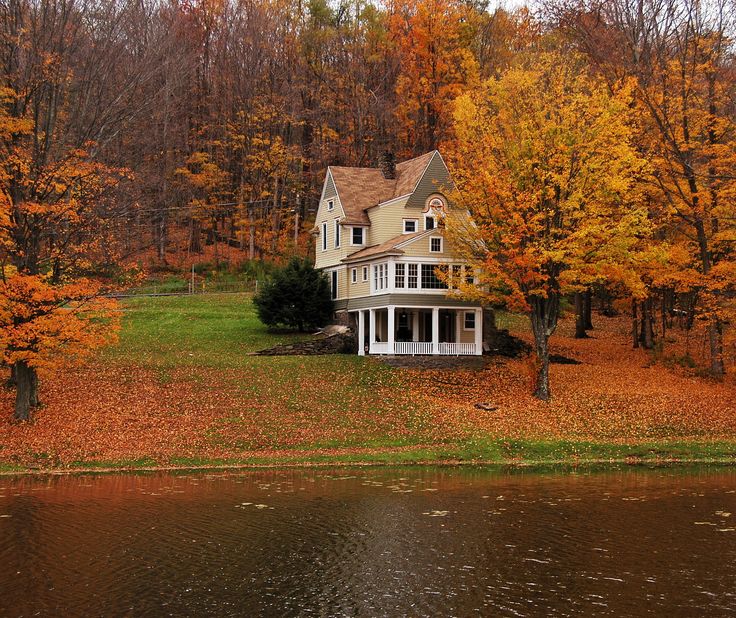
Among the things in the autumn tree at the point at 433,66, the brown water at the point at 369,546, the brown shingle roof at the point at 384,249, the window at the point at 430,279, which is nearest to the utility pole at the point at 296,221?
the autumn tree at the point at 433,66

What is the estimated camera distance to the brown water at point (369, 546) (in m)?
13.5

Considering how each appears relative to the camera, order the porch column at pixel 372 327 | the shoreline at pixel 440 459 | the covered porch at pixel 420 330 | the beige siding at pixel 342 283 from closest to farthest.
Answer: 1. the shoreline at pixel 440 459
2. the covered porch at pixel 420 330
3. the porch column at pixel 372 327
4. the beige siding at pixel 342 283

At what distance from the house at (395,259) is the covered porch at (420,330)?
5 cm

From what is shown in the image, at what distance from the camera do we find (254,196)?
71.3m

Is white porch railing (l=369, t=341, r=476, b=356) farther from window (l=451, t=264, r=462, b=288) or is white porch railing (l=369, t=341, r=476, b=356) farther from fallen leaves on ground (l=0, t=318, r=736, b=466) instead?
window (l=451, t=264, r=462, b=288)

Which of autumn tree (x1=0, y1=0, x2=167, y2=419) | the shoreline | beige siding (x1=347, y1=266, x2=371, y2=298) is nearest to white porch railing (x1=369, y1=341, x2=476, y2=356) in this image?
beige siding (x1=347, y1=266, x2=371, y2=298)

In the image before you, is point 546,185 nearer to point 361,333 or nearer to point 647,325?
point 361,333

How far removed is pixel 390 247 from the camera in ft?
145

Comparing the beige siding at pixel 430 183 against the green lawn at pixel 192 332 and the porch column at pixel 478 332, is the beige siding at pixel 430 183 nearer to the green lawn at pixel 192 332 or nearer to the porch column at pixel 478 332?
the porch column at pixel 478 332

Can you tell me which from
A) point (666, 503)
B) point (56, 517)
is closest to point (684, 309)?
point (666, 503)

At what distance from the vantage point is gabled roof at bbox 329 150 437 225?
159 ft

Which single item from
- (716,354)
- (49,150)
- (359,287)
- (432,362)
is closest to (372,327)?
(359,287)

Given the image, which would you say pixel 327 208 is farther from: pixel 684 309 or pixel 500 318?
pixel 684 309

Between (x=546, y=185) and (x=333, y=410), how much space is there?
1373 cm
